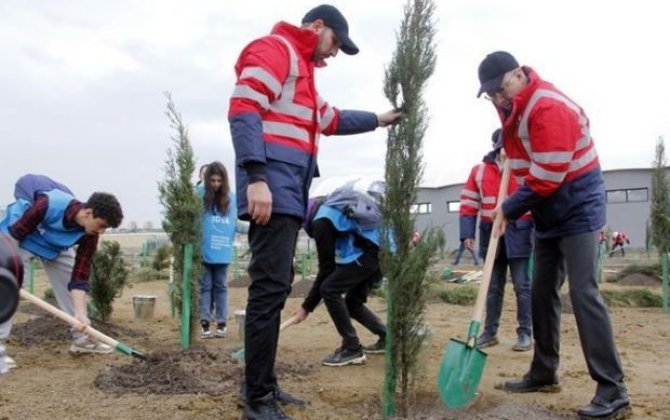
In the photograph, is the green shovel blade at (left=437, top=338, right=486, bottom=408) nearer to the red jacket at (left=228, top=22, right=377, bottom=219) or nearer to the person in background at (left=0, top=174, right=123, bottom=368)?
the red jacket at (left=228, top=22, right=377, bottom=219)

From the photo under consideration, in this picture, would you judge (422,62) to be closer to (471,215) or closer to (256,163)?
(256,163)

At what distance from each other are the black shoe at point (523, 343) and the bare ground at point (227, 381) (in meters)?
0.12

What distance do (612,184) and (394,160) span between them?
37.1 meters

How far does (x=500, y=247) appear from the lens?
5.90 meters

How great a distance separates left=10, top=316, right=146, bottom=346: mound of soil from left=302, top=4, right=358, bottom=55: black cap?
4037 mm

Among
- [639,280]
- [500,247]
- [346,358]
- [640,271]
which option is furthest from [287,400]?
[640,271]

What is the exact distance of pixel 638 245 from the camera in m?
35.0

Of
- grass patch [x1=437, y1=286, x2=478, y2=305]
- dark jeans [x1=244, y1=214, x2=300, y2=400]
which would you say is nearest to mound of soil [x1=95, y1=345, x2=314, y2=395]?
dark jeans [x1=244, y1=214, x2=300, y2=400]

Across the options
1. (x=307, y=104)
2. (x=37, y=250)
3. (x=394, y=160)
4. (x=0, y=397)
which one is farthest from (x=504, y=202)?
(x=37, y=250)

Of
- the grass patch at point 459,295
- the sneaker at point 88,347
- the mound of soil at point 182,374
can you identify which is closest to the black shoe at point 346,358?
the mound of soil at point 182,374

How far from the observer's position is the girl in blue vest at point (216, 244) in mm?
6617

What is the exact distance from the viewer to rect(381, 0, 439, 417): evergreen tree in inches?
129

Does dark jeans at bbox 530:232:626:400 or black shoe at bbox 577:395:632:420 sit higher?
dark jeans at bbox 530:232:626:400

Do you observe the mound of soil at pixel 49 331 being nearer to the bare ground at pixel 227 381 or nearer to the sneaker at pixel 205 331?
the bare ground at pixel 227 381
